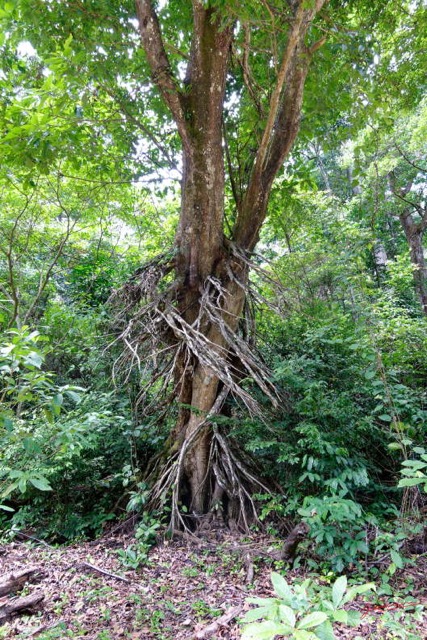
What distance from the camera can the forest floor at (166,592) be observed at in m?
1.95

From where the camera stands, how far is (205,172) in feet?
9.98

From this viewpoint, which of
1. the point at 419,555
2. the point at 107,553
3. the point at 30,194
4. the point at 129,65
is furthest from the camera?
the point at 30,194

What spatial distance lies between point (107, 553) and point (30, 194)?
173 inches

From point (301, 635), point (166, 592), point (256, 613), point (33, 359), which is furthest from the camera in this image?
point (166, 592)

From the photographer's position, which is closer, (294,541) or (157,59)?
(294,541)

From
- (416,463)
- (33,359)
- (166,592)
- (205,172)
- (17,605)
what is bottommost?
Answer: (166,592)

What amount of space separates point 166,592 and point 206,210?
9.14ft

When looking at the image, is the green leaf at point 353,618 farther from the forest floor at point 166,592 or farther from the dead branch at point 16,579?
the dead branch at point 16,579

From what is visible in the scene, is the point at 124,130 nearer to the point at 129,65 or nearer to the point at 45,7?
the point at 129,65

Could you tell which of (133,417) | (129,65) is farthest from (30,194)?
(133,417)

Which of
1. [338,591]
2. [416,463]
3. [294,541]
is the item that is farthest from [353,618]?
[294,541]

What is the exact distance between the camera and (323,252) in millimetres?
→ 6004

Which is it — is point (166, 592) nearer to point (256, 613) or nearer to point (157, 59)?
point (256, 613)

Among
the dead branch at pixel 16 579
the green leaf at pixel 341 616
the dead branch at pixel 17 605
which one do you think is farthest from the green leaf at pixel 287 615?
the dead branch at pixel 16 579
